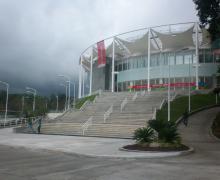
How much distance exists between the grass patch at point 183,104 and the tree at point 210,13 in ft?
33.2

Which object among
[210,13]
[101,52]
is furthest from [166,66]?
[210,13]

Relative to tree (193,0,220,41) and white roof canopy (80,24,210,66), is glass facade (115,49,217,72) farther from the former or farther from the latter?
tree (193,0,220,41)

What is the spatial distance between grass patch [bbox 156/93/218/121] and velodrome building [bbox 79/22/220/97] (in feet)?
34.1

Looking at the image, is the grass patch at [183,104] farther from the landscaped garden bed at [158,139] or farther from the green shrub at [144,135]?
the green shrub at [144,135]

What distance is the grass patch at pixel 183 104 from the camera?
37594 millimetres

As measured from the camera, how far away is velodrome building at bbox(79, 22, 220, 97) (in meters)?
63.7

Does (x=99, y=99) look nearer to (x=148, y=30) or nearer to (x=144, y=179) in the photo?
(x=148, y=30)

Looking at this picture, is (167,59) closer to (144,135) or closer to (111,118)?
(111,118)

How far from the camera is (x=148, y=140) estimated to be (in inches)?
744

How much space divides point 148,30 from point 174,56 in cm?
807

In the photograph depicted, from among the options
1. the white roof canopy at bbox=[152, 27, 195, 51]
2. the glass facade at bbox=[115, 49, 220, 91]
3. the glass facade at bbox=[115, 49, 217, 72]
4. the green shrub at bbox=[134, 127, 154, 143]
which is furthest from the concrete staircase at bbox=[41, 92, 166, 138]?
the glass facade at bbox=[115, 49, 217, 72]

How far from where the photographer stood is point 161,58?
6950cm

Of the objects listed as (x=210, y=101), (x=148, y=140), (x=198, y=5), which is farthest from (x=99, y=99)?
(x=148, y=140)

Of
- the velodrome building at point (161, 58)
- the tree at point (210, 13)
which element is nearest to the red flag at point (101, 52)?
the velodrome building at point (161, 58)
